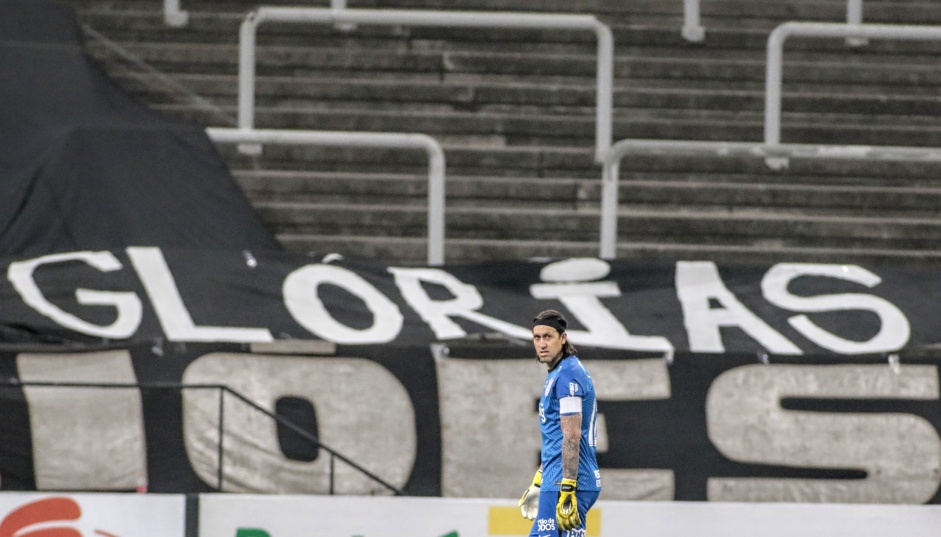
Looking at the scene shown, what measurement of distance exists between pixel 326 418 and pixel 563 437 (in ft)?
11.0

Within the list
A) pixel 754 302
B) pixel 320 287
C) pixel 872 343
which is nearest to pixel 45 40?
pixel 320 287

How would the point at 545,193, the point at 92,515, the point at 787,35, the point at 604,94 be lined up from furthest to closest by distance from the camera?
1. the point at 545,193
2. the point at 787,35
3. the point at 604,94
4. the point at 92,515

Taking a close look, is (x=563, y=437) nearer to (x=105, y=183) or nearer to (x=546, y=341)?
(x=546, y=341)

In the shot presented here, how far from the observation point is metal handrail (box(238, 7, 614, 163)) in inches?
471

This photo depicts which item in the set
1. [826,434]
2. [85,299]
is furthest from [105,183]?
[826,434]

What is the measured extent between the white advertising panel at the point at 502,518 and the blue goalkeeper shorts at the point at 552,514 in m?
2.34

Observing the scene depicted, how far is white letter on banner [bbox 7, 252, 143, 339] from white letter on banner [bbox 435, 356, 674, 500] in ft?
6.93

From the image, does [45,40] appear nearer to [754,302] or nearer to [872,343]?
[754,302]

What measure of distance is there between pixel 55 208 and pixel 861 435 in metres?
6.00

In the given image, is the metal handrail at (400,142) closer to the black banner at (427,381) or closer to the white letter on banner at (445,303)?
the white letter on banner at (445,303)

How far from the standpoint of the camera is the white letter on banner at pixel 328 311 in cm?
1071

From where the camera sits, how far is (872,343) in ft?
35.9

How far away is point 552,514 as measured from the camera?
7738 millimetres

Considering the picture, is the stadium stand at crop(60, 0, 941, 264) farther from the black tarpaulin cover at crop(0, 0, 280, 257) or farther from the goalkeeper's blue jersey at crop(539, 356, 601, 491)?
the goalkeeper's blue jersey at crop(539, 356, 601, 491)
